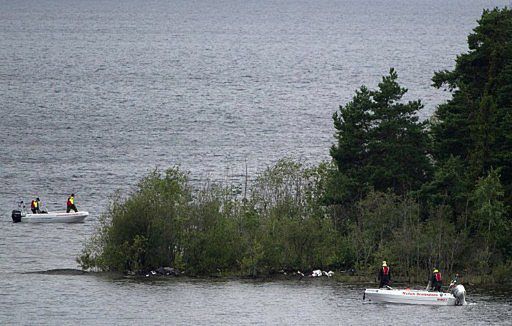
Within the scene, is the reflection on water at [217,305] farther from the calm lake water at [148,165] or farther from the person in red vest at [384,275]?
the person in red vest at [384,275]

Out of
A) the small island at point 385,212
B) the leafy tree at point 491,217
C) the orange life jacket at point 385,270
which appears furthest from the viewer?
the small island at point 385,212

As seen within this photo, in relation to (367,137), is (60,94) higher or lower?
higher

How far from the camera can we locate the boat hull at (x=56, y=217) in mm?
85688

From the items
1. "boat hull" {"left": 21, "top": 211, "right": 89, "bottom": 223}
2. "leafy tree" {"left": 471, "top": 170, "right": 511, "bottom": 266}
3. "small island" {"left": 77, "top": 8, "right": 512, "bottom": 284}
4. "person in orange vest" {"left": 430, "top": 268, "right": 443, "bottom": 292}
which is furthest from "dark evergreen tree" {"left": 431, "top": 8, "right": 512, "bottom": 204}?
"boat hull" {"left": 21, "top": 211, "right": 89, "bottom": 223}

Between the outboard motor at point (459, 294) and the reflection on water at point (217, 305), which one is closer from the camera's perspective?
the reflection on water at point (217, 305)

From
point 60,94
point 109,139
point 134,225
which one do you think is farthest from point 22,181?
point 60,94

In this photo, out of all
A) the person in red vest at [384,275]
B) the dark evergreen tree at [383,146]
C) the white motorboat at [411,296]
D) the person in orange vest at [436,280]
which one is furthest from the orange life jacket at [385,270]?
the dark evergreen tree at [383,146]

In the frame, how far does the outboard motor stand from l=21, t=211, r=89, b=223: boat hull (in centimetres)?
3674

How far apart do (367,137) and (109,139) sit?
6983 centimetres

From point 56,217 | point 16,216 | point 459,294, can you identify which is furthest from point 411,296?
point 16,216

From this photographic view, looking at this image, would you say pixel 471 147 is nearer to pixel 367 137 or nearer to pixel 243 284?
pixel 367 137

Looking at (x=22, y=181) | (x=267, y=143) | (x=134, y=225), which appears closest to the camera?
(x=134, y=225)

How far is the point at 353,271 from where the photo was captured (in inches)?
2456

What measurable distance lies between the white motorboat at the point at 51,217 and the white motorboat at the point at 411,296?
34.0 m
